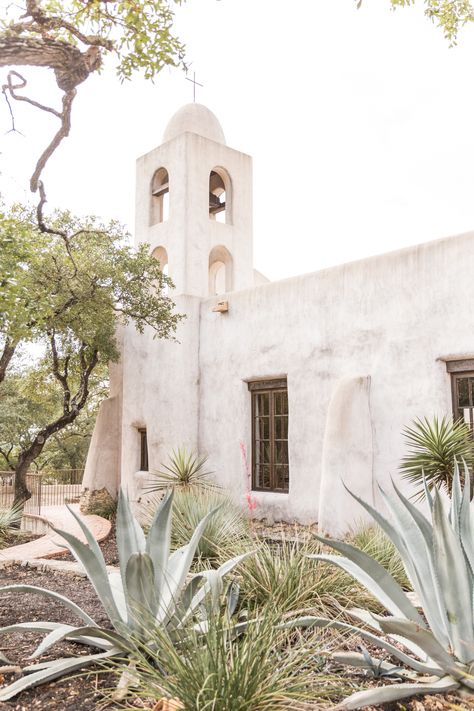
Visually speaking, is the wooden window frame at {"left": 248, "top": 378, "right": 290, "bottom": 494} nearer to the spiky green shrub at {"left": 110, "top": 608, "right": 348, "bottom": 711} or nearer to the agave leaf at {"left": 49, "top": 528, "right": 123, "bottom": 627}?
the agave leaf at {"left": 49, "top": 528, "right": 123, "bottom": 627}

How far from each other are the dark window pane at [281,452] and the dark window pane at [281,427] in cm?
13

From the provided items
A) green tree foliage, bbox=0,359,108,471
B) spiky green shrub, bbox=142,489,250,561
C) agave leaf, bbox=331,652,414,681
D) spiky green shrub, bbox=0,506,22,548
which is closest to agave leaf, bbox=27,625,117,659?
agave leaf, bbox=331,652,414,681

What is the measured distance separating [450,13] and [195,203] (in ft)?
26.0

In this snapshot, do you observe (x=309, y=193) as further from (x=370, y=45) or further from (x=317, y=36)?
(x=317, y=36)

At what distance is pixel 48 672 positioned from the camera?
3.30m

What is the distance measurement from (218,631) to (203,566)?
332cm

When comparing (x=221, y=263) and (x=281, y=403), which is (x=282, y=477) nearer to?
(x=281, y=403)

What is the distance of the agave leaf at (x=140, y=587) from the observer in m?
3.56

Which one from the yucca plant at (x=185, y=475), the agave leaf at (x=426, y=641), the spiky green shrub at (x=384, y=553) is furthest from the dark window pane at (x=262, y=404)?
the agave leaf at (x=426, y=641)

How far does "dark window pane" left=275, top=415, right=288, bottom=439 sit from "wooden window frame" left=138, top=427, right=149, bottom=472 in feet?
11.6

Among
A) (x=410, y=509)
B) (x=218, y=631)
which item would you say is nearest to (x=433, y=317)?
(x=410, y=509)

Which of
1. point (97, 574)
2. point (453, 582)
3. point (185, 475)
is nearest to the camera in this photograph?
point (453, 582)

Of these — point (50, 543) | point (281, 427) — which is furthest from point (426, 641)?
point (281, 427)

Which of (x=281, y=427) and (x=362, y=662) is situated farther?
(x=281, y=427)
